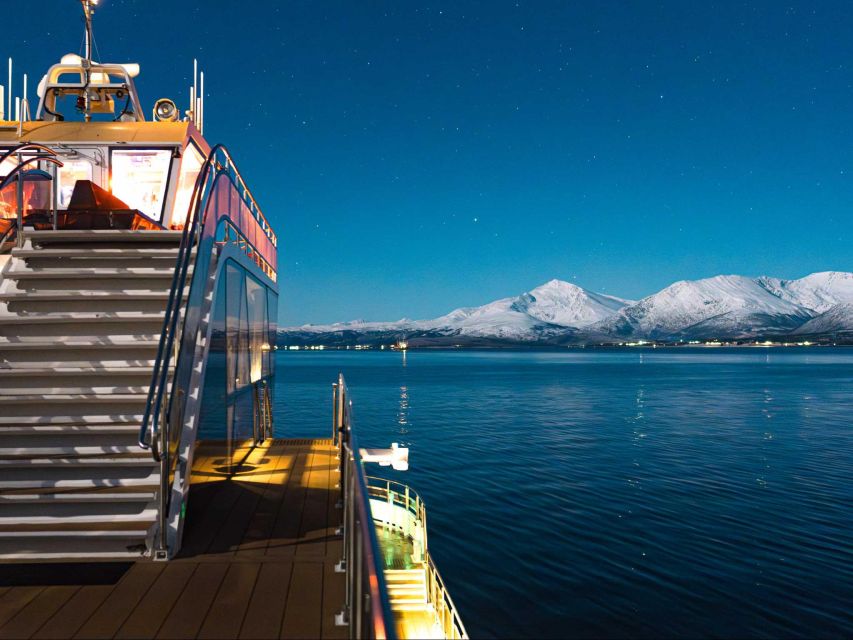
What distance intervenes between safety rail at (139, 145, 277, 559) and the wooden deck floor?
0.55 m

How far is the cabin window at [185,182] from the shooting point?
13039 millimetres

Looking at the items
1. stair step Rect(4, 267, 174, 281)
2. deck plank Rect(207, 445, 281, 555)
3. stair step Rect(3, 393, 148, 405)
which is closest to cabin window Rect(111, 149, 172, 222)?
stair step Rect(4, 267, 174, 281)

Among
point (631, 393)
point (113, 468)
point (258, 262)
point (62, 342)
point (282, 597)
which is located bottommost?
point (631, 393)

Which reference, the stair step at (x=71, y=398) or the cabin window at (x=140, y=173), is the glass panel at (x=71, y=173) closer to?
the cabin window at (x=140, y=173)

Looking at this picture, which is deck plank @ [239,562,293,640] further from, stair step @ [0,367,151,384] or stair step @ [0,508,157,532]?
stair step @ [0,367,151,384]

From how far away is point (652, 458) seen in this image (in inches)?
1238

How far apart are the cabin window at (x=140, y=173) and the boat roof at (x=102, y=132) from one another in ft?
0.81

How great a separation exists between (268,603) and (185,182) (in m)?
11.1

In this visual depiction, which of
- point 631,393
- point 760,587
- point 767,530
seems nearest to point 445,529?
point 760,587

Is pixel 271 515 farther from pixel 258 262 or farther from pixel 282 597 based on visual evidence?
pixel 258 262

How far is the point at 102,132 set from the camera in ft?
42.5

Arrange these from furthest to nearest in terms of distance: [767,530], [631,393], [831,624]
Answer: [631,393], [767,530], [831,624]

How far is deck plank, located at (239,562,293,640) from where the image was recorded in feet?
14.2

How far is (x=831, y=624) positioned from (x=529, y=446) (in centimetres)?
2192
